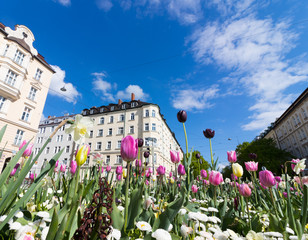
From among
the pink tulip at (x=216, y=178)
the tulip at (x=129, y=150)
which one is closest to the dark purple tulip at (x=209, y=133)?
the pink tulip at (x=216, y=178)

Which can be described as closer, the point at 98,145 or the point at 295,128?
the point at 295,128

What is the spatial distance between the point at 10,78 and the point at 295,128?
37.9 meters

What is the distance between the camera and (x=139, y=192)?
97 centimetres

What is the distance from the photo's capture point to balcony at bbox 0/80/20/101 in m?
13.6

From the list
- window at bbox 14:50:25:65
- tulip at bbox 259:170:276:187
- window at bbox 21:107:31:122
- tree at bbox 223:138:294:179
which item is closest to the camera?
tulip at bbox 259:170:276:187

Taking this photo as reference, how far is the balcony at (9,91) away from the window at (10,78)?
0.49 metres

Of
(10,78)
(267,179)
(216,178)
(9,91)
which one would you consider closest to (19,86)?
(10,78)

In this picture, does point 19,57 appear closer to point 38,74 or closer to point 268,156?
point 38,74

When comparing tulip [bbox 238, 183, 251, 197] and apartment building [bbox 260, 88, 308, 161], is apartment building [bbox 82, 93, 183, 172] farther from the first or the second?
tulip [bbox 238, 183, 251, 197]

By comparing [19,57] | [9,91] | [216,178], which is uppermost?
[19,57]

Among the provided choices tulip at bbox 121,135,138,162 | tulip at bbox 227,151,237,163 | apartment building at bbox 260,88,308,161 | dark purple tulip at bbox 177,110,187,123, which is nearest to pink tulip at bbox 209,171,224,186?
dark purple tulip at bbox 177,110,187,123

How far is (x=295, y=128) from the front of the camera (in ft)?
84.8

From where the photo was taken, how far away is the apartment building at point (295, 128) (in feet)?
75.8

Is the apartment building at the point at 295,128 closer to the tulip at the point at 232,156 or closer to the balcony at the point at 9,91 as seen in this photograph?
the tulip at the point at 232,156
